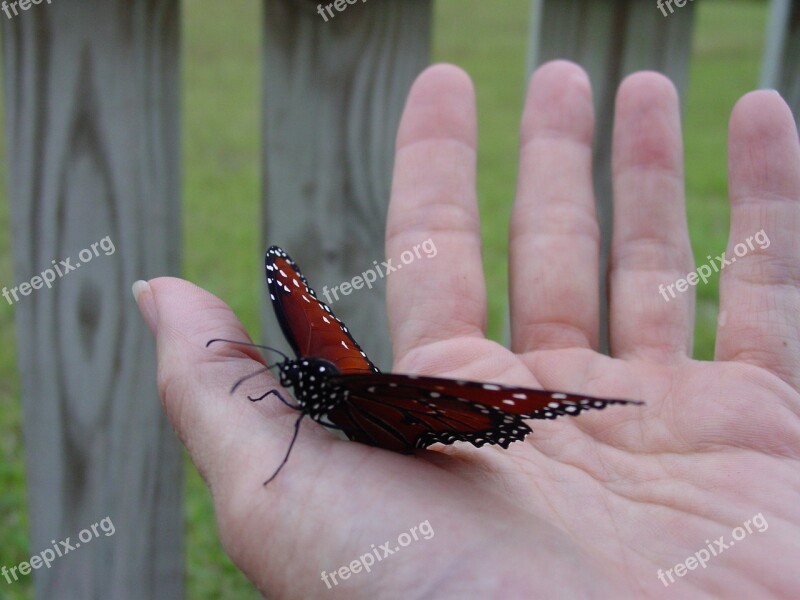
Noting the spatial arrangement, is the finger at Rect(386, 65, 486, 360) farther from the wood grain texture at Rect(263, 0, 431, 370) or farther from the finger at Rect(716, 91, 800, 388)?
the finger at Rect(716, 91, 800, 388)

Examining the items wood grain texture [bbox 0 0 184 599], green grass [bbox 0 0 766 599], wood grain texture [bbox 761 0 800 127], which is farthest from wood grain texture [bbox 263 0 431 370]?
green grass [bbox 0 0 766 599]

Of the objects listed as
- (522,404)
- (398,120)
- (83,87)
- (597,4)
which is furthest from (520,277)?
(83,87)

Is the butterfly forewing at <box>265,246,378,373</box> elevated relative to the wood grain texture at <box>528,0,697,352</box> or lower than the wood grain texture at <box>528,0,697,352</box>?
lower

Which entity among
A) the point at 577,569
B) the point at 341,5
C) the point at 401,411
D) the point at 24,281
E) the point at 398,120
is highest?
the point at 341,5

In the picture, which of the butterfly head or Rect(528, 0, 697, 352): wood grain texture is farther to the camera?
Rect(528, 0, 697, 352): wood grain texture

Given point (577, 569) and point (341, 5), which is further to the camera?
point (341, 5)

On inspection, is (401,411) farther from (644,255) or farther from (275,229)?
(644,255)

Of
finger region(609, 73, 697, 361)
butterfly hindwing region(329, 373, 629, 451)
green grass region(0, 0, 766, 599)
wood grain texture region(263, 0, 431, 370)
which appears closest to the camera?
butterfly hindwing region(329, 373, 629, 451)

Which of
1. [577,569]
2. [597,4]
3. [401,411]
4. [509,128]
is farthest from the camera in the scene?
[509,128]
